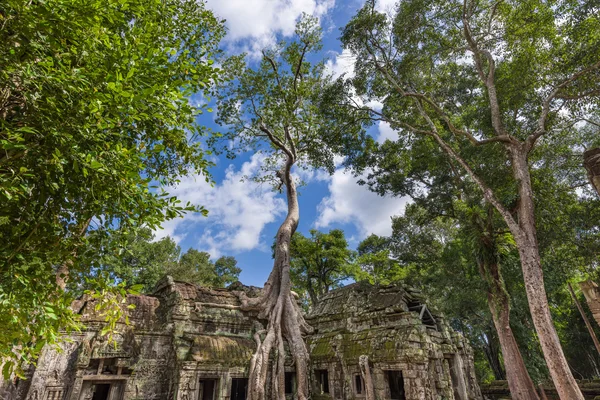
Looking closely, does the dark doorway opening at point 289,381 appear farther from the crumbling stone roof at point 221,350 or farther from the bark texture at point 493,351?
the bark texture at point 493,351

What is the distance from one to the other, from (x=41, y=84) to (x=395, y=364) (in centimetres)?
1387

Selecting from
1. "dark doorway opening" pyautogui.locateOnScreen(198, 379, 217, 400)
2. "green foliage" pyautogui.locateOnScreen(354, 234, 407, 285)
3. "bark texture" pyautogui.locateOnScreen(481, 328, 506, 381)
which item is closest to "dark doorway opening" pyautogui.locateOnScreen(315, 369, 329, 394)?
"dark doorway opening" pyautogui.locateOnScreen(198, 379, 217, 400)

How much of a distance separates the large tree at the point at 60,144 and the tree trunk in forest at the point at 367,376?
39.7 ft

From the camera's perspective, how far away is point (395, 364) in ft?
40.1

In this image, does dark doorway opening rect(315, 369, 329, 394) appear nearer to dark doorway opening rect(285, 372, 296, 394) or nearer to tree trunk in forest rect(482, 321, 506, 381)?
dark doorway opening rect(285, 372, 296, 394)

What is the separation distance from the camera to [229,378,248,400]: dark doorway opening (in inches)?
460

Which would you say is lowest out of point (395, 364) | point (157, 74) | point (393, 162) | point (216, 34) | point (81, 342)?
point (395, 364)

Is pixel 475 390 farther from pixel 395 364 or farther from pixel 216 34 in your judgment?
pixel 216 34

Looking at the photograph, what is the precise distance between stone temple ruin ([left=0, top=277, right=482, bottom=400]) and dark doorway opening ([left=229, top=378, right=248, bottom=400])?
0.11ft

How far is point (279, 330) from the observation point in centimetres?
960

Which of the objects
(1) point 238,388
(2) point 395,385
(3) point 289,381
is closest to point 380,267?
(2) point 395,385

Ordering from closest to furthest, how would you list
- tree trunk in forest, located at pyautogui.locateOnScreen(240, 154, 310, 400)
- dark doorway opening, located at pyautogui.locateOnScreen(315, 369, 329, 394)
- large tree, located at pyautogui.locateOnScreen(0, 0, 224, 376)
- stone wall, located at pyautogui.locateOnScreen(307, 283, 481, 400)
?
1. large tree, located at pyautogui.locateOnScreen(0, 0, 224, 376)
2. tree trunk in forest, located at pyautogui.locateOnScreen(240, 154, 310, 400)
3. stone wall, located at pyautogui.locateOnScreen(307, 283, 481, 400)
4. dark doorway opening, located at pyautogui.locateOnScreen(315, 369, 329, 394)

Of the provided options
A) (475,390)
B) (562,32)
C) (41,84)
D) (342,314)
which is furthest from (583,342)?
(41,84)

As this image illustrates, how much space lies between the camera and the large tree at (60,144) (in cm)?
272
